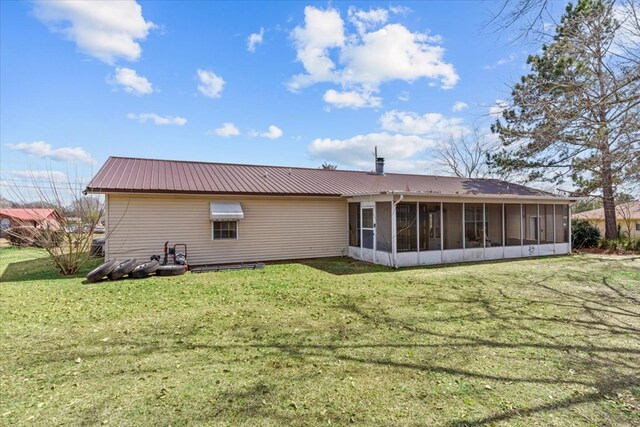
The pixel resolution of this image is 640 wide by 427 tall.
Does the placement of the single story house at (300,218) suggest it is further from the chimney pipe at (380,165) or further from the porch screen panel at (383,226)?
the chimney pipe at (380,165)

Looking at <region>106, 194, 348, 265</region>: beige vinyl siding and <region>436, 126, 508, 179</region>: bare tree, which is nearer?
<region>106, 194, 348, 265</region>: beige vinyl siding

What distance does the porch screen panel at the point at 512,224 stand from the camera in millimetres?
13320

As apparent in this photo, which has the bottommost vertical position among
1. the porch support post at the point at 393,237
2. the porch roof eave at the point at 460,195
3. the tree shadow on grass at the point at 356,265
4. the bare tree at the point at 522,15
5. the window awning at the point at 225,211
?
the tree shadow on grass at the point at 356,265

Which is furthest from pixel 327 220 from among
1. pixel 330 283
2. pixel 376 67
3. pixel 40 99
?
pixel 40 99

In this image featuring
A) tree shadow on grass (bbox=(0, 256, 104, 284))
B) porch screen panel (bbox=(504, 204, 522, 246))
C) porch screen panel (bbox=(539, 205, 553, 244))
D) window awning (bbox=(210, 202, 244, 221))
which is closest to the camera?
tree shadow on grass (bbox=(0, 256, 104, 284))

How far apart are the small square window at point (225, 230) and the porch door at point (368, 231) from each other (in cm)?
461

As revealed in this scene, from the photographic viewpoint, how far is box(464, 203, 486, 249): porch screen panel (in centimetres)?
1248

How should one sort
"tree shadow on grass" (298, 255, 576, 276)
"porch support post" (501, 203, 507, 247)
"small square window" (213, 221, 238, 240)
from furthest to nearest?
1. "porch support post" (501, 203, 507, 247)
2. "small square window" (213, 221, 238, 240)
3. "tree shadow on grass" (298, 255, 576, 276)

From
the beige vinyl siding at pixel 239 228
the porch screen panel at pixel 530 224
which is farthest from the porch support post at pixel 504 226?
the beige vinyl siding at pixel 239 228

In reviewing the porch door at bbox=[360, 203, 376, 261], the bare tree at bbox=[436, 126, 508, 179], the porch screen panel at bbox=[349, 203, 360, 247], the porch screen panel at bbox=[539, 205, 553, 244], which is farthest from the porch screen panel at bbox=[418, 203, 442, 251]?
the bare tree at bbox=[436, 126, 508, 179]

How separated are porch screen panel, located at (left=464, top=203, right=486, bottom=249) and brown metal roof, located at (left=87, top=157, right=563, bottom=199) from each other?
2.04 feet

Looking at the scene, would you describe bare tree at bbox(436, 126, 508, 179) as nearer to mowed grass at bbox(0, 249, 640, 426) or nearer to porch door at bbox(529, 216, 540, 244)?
porch door at bbox(529, 216, 540, 244)

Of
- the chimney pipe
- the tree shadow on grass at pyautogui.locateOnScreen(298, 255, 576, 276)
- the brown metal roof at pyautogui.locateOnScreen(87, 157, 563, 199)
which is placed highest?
the chimney pipe

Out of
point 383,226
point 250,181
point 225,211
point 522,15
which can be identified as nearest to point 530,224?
point 383,226
